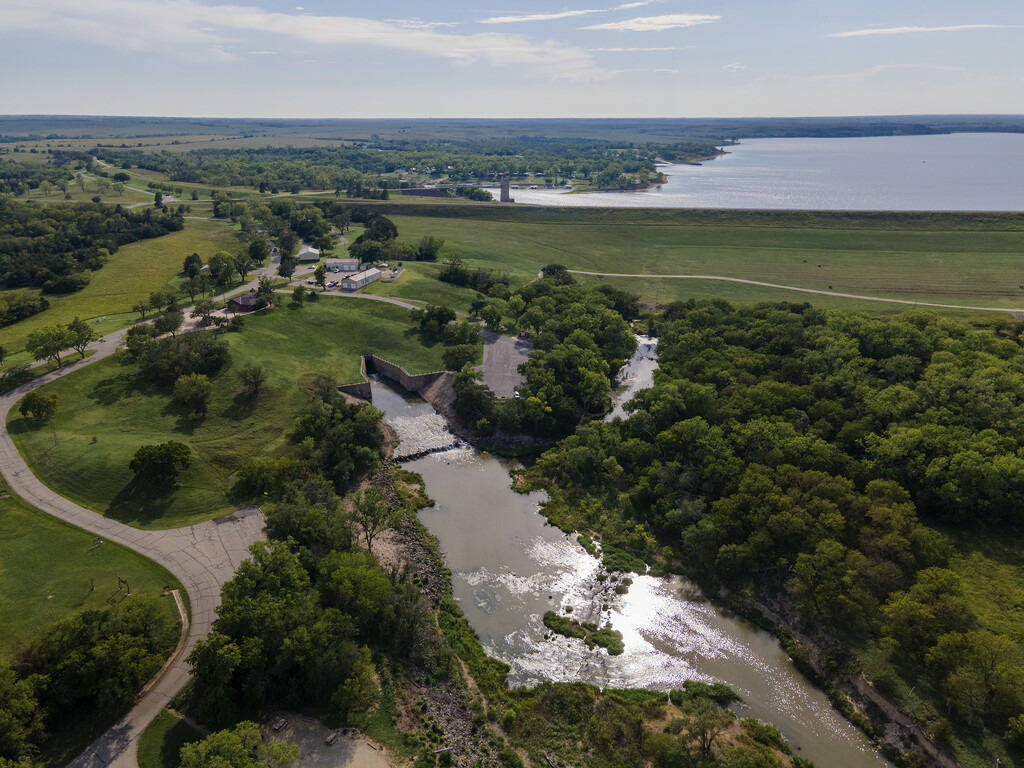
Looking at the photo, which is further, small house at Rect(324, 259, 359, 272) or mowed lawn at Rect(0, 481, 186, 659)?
small house at Rect(324, 259, 359, 272)

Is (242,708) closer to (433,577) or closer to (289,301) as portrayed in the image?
(433,577)

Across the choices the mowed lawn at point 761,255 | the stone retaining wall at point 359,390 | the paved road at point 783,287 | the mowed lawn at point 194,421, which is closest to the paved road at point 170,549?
the mowed lawn at point 194,421

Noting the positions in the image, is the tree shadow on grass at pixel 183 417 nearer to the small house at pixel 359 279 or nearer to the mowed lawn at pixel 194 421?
the mowed lawn at pixel 194 421

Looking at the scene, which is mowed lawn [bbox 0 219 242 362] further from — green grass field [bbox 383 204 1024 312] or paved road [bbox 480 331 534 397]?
paved road [bbox 480 331 534 397]

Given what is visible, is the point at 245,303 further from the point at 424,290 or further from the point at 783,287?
the point at 783,287

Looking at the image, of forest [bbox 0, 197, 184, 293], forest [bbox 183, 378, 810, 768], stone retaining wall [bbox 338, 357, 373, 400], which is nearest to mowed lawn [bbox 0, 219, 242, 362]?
forest [bbox 0, 197, 184, 293]

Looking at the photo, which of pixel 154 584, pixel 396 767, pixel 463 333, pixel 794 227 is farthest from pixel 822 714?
pixel 794 227
